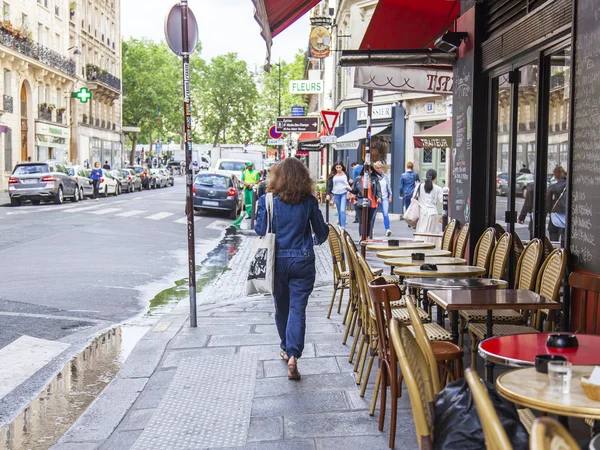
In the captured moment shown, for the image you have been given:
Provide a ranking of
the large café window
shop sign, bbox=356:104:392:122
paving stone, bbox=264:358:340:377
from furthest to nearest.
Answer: shop sign, bbox=356:104:392:122
the large café window
paving stone, bbox=264:358:340:377

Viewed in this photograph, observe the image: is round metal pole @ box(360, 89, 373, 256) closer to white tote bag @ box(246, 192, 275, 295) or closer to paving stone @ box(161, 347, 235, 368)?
paving stone @ box(161, 347, 235, 368)

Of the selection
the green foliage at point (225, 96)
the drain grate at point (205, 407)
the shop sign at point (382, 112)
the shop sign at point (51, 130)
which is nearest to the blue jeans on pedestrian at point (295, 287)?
the drain grate at point (205, 407)

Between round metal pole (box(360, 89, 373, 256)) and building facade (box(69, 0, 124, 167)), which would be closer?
round metal pole (box(360, 89, 373, 256))

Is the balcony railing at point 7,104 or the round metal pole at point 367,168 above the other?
the balcony railing at point 7,104

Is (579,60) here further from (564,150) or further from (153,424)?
(153,424)

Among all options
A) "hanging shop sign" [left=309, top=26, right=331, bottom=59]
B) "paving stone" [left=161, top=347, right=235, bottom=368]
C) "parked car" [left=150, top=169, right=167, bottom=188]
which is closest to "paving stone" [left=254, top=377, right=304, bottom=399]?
"paving stone" [left=161, top=347, right=235, bottom=368]

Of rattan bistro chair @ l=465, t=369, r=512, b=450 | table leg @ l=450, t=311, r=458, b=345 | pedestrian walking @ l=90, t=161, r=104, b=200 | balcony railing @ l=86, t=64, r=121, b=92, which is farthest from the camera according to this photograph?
balcony railing @ l=86, t=64, r=121, b=92

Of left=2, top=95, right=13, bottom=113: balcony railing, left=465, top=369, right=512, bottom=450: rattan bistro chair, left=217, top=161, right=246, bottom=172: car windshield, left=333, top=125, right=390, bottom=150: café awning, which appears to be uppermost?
left=2, top=95, right=13, bottom=113: balcony railing

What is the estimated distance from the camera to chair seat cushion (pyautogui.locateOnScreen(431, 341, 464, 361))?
4.79 metres

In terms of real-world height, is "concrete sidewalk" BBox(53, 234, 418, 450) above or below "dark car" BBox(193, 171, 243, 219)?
below

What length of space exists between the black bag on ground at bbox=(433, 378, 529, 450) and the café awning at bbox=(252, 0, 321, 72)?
18.9ft

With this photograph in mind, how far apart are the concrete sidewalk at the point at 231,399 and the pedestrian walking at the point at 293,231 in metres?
0.47

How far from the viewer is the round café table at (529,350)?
11.6 ft

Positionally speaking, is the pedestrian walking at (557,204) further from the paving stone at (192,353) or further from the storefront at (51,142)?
the storefront at (51,142)
